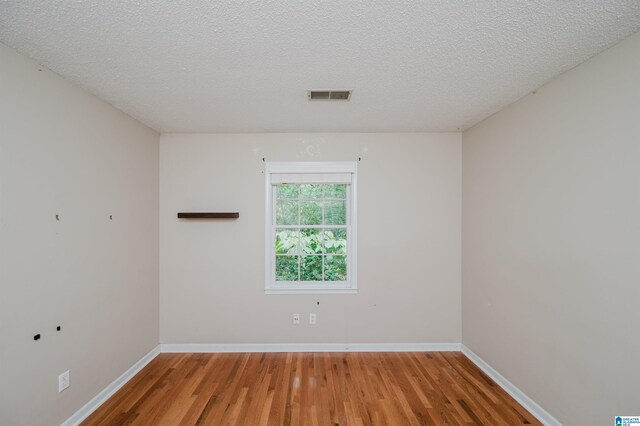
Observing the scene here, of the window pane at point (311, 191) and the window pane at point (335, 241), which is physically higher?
the window pane at point (311, 191)

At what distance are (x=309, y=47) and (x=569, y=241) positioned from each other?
2.28 metres

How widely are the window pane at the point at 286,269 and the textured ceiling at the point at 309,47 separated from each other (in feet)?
6.04

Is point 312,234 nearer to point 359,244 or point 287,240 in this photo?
point 287,240

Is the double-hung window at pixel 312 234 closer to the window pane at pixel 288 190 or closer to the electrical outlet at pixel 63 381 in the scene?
the window pane at pixel 288 190

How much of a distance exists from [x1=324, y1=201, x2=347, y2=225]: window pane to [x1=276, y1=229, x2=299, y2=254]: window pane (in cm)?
45

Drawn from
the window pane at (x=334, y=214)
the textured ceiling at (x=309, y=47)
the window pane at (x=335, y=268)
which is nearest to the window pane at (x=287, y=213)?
the window pane at (x=334, y=214)

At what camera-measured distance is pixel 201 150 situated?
344 centimetres

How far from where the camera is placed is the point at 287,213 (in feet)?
11.7

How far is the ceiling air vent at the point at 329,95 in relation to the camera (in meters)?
2.32

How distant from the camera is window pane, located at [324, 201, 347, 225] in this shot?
3576mm

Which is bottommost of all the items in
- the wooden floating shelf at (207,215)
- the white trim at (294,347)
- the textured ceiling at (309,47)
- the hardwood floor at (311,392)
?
the hardwood floor at (311,392)

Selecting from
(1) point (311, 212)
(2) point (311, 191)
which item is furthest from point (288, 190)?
(1) point (311, 212)

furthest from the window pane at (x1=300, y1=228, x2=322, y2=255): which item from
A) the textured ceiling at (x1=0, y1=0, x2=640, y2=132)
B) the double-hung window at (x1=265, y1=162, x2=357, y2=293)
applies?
the textured ceiling at (x1=0, y1=0, x2=640, y2=132)

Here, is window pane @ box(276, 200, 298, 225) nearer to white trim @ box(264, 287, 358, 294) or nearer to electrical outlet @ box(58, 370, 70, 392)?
white trim @ box(264, 287, 358, 294)
